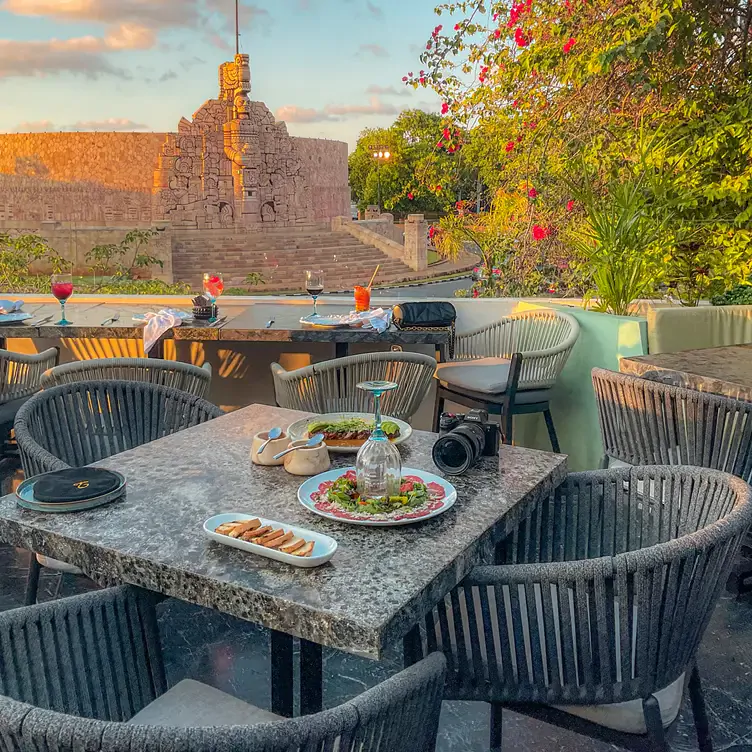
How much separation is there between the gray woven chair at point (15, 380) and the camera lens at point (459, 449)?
6.31 ft

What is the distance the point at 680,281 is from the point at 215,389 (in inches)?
110

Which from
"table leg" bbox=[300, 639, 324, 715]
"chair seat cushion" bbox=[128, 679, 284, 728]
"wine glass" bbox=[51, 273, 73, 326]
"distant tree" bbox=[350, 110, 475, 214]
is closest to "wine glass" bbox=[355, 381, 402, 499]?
"table leg" bbox=[300, 639, 324, 715]

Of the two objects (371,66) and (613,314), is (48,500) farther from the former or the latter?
(371,66)

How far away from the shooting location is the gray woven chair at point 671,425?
1932mm

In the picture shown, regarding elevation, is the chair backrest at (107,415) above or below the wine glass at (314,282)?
below

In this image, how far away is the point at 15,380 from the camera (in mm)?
2998

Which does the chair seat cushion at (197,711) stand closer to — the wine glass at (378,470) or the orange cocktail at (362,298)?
the wine glass at (378,470)

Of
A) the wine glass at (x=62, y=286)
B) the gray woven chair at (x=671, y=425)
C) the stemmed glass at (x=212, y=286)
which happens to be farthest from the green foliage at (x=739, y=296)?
the wine glass at (x=62, y=286)

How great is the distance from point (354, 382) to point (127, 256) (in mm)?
22661

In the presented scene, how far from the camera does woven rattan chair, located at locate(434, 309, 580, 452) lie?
10.7 feet

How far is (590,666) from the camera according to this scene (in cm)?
122

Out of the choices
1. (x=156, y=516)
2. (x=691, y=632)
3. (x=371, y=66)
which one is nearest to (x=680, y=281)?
(x=691, y=632)

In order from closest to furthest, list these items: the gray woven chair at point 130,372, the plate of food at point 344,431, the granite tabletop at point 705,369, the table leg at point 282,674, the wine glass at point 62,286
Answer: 1. the table leg at point 282,674
2. the plate of food at point 344,431
3. the granite tabletop at point 705,369
4. the gray woven chair at point 130,372
5. the wine glass at point 62,286

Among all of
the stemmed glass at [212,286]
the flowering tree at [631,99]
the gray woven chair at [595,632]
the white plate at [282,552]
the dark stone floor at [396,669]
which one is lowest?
the dark stone floor at [396,669]
